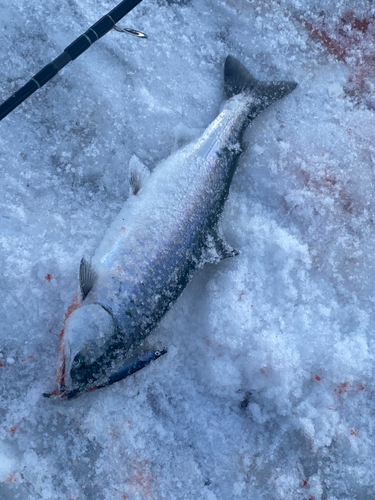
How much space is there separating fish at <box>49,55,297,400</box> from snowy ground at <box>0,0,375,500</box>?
1.19 ft

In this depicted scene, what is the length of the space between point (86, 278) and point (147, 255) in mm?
531

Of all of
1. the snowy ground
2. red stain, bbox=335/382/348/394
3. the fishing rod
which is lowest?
red stain, bbox=335/382/348/394

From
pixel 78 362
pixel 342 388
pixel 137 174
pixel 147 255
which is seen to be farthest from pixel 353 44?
pixel 78 362

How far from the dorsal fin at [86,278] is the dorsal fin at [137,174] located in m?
0.78

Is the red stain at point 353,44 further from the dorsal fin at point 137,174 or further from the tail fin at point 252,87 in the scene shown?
the dorsal fin at point 137,174

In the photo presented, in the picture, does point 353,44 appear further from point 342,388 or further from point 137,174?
point 342,388

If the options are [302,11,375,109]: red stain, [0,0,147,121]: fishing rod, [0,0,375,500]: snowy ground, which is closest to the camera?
[0,0,147,121]: fishing rod

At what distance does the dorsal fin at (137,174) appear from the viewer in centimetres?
335

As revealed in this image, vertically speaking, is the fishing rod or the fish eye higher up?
the fishing rod

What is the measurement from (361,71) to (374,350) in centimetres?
285

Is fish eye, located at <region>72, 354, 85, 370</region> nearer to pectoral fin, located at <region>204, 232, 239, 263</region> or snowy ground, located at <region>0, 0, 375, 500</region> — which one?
snowy ground, located at <region>0, 0, 375, 500</region>

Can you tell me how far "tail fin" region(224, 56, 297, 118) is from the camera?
3.58 m

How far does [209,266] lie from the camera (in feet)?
11.9

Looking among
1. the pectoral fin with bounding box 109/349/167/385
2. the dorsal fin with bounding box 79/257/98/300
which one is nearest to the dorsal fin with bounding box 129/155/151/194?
the dorsal fin with bounding box 79/257/98/300
